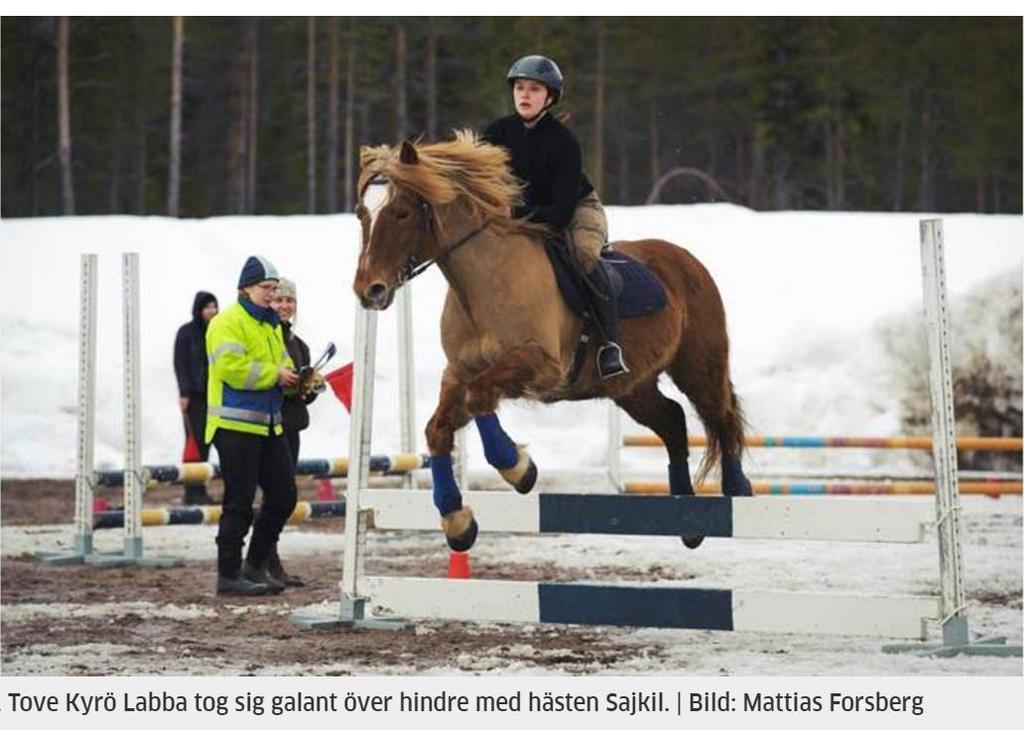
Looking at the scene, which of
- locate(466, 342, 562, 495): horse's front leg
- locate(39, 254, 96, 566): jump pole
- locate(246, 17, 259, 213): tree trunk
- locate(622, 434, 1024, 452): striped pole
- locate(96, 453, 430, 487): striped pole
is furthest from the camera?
locate(246, 17, 259, 213): tree trunk

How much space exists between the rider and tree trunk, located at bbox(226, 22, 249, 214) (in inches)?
1161

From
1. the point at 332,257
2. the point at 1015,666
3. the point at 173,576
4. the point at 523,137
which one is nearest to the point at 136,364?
the point at 173,576

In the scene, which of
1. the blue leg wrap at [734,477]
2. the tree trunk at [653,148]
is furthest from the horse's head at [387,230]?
the tree trunk at [653,148]

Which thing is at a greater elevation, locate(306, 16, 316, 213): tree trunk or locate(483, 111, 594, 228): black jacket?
locate(306, 16, 316, 213): tree trunk

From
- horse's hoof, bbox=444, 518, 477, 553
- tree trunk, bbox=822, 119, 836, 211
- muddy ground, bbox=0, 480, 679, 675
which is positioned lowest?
muddy ground, bbox=0, 480, 679, 675

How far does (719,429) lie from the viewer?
7887 mm

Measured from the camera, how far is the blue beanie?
9.12 meters

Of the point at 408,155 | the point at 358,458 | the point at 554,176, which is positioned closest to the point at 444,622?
the point at 358,458

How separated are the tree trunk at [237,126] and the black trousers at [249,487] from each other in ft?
89.9

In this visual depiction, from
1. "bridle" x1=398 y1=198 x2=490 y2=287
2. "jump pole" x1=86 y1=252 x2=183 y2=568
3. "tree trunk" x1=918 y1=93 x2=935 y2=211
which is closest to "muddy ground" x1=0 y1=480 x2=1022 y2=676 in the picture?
"jump pole" x1=86 y1=252 x2=183 y2=568

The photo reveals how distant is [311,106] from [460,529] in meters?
32.6

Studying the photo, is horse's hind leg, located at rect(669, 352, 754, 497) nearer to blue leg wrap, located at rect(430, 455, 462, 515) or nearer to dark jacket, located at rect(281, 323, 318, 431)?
blue leg wrap, located at rect(430, 455, 462, 515)

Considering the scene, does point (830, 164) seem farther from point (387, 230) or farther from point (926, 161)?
point (387, 230)

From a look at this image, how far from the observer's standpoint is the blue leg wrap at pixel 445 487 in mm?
6648
